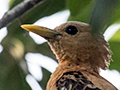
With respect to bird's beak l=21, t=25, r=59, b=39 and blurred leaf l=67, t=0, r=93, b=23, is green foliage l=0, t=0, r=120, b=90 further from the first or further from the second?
bird's beak l=21, t=25, r=59, b=39

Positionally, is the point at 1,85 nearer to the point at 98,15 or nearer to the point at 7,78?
the point at 7,78

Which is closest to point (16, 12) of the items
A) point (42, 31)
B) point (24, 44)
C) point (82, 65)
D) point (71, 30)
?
point (42, 31)

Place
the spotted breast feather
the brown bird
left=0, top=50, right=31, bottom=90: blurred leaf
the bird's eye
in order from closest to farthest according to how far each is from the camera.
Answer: the spotted breast feather < left=0, top=50, right=31, bottom=90: blurred leaf < the brown bird < the bird's eye

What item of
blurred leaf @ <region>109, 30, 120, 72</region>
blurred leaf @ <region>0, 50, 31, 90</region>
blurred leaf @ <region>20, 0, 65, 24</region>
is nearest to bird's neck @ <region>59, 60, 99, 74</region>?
blurred leaf @ <region>109, 30, 120, 72</region>

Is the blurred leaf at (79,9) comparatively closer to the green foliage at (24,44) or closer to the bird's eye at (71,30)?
the green foliage at (24,44)

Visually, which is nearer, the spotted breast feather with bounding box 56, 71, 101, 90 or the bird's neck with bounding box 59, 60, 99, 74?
the spotted breast feather with bounding box 56, 71, 101, 90

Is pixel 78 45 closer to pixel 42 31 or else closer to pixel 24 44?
pixel 42 31

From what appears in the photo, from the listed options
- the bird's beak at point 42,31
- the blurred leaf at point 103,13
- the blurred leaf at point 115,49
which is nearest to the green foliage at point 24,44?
the blurred leaf at point 115,49
